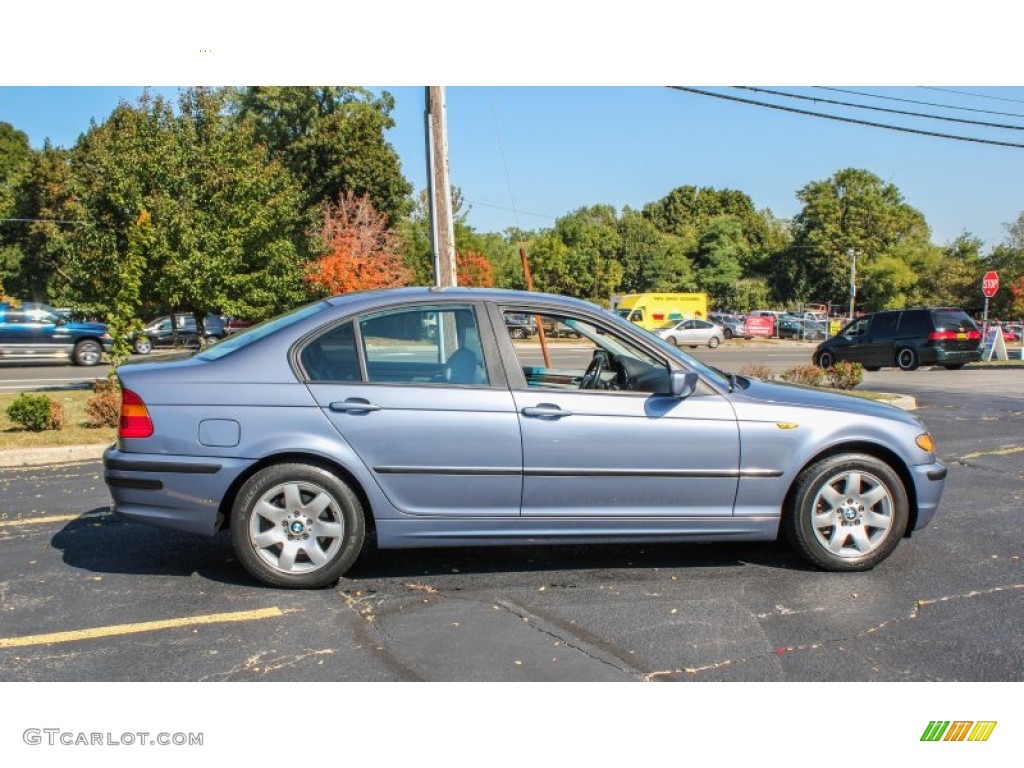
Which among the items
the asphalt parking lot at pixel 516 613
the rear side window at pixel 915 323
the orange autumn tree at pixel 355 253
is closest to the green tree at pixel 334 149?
the orange autumn tree at pixel 355 253

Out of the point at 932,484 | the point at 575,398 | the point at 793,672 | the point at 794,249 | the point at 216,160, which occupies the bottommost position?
the point at 793,672

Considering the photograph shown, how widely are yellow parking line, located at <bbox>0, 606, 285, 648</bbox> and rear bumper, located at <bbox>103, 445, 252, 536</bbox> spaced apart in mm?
554

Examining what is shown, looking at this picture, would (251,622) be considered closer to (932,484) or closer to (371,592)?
(371,592)

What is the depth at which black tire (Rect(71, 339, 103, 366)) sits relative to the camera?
2311 centimetres

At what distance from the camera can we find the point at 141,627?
394 cm

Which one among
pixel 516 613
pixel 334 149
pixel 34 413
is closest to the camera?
pixel 516 613

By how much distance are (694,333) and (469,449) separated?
119ft

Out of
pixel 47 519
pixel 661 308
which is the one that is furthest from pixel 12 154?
pixel 47 519

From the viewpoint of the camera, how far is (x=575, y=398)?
450 centimetres

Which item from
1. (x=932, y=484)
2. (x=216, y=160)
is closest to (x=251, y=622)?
(x=932, y=484)

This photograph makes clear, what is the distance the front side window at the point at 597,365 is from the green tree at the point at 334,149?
36.3m

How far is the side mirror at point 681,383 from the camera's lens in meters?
4.45

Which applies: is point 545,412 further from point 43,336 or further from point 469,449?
point 43,336

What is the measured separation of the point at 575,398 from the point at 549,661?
4.82 ft
